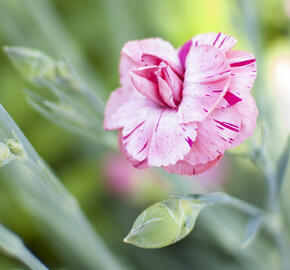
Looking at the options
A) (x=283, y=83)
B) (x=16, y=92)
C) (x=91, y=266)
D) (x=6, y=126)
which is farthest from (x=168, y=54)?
(x=16, y=92)

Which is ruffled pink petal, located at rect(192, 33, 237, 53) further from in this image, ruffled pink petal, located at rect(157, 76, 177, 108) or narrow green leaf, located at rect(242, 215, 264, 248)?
narrow green leaf, located at rect(242, 215, 264, 248)

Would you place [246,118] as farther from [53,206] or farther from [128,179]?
[128,179]

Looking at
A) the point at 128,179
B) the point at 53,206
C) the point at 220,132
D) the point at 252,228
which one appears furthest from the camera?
the point at 128,179

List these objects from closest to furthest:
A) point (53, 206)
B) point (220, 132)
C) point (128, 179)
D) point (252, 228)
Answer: point (220, 132), point (252, 228), point (53, 206), point (128, 179)

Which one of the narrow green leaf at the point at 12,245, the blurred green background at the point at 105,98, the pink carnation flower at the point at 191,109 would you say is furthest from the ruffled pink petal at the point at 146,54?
the blurred green background at the point at 105,98

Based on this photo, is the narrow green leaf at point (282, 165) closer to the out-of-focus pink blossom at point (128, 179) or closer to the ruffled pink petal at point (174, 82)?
the ruffled pink petal at point (174, 82)

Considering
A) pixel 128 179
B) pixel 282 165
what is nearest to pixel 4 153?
pixel 282 165

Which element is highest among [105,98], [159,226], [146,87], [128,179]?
[146,87]

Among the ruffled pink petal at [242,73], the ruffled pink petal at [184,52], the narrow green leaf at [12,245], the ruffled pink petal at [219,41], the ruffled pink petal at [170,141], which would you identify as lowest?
the narrow green leaf at [12,245]
